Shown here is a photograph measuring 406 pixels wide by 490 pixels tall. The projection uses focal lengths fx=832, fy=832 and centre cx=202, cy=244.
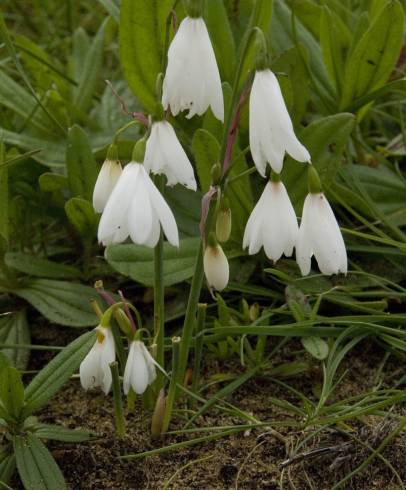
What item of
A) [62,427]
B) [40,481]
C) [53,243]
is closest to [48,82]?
[53,243]

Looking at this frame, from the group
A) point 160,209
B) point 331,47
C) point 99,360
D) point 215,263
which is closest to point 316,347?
point 215,263

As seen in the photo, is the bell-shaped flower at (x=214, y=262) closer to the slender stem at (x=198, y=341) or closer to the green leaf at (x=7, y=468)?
the slender stem at (x=198, y=341)

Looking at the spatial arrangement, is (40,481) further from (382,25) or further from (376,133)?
(376,133)

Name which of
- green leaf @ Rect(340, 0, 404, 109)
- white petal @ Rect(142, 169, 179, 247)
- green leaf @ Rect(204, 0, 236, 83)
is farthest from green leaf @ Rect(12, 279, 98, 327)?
green leaf @ Rect(340, 0, 404, 109)

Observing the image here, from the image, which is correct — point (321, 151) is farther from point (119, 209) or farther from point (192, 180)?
point (119, 209)

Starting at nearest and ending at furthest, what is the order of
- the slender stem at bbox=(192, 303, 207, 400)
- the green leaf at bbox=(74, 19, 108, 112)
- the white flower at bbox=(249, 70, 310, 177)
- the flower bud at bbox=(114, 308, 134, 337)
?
the white flower at bbox=(249, 70, 310, 177)
the flower bud at bbox=(114, 308, 134, 337)
the slender stem at bbox=(192, 303, 207, 400)
the green leaf at bbox=(74, 19, 108, 112)

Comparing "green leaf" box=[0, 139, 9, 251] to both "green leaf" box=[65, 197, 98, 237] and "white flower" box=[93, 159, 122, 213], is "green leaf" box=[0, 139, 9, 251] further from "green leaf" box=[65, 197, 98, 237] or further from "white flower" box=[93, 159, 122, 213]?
"white flower" box=[93, 159, 122, 213]

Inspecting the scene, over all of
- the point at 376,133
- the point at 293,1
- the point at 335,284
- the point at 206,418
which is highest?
the point at 293,1

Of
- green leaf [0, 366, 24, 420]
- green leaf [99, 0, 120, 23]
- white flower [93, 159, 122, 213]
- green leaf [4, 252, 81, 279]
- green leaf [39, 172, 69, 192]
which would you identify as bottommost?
green leaf [0, 366, 24, 420]
